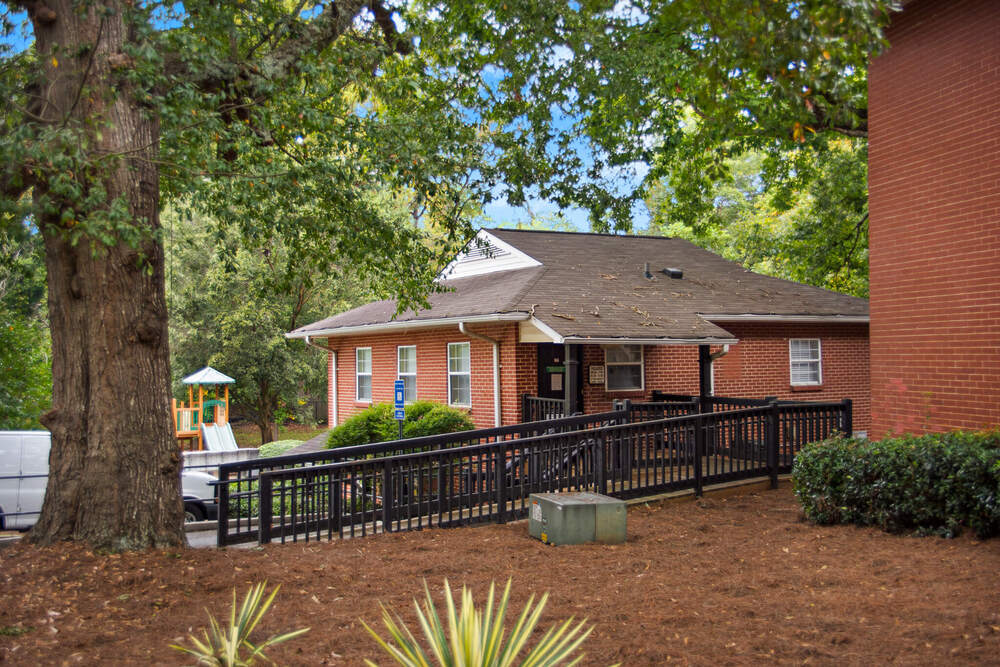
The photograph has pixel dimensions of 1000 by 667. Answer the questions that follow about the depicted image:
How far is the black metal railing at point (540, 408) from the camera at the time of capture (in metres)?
14.9

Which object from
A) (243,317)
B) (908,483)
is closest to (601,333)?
(908,483)

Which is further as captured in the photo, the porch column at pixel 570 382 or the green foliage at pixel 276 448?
the green foliage at pixel 276 448

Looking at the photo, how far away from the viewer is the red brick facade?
16.0m

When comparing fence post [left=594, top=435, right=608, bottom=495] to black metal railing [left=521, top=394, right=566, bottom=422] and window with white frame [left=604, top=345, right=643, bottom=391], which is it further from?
window with white frame [left=604, top=345, right=643, bottom=391]

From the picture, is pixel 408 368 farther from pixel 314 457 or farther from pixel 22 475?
pixel 314 457

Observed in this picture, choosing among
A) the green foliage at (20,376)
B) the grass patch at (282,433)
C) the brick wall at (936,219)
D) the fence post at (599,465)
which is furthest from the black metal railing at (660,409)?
the grass patch at (282,433)

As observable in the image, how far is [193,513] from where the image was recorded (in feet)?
45.6

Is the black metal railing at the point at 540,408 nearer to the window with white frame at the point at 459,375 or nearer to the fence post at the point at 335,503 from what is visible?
the window with white frame at the point at 459,375

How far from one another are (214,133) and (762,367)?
44.2 ft

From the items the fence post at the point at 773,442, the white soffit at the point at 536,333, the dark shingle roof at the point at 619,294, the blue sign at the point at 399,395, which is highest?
the dark shingle roof at the point at 619,294

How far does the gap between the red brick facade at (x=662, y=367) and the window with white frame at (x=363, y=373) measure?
0.33 meters

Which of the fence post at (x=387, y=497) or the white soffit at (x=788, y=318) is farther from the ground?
the white soffit at (x=788, y=318)

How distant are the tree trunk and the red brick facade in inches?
345

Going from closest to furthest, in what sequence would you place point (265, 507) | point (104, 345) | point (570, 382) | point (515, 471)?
point (104, 345) → point (265, 507) → point (515, 471) → point (570, 382)
